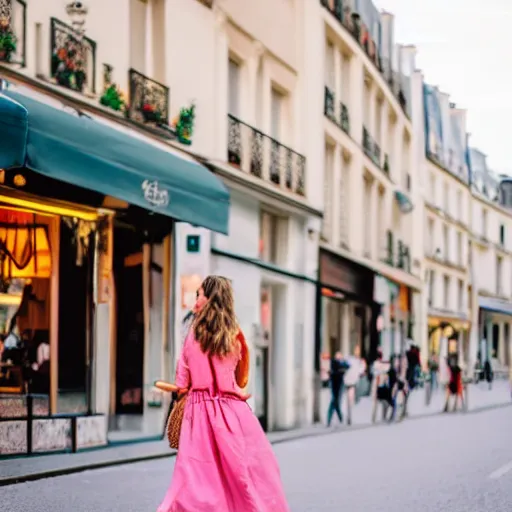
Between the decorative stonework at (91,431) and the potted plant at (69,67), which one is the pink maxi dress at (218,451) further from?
the potted plant at (69,67)

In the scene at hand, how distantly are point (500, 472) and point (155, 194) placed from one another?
581cm

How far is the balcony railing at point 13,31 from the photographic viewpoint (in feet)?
49.4

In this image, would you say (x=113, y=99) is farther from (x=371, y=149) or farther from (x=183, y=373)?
(x=371, y=149)

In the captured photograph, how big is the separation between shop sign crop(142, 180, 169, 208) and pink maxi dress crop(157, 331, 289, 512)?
931 cm

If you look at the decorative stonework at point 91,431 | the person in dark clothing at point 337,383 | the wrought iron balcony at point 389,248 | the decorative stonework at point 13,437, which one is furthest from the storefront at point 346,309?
the decorative stonework at point 13,437

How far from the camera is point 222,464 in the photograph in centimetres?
755

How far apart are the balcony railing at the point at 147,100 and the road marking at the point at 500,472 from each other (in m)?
7.30

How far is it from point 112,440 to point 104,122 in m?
4.40

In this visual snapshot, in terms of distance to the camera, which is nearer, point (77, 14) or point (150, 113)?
point (77, 14)

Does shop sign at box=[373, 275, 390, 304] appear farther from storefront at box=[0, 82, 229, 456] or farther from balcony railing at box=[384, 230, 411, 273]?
storefront at box=[0, 82, 229, 456]

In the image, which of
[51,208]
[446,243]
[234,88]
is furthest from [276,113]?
[446,243]

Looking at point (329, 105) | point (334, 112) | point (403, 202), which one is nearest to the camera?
point (329, 105)

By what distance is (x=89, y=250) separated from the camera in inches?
706

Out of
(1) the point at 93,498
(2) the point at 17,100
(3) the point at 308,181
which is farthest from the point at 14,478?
(3) the point at 308,181
